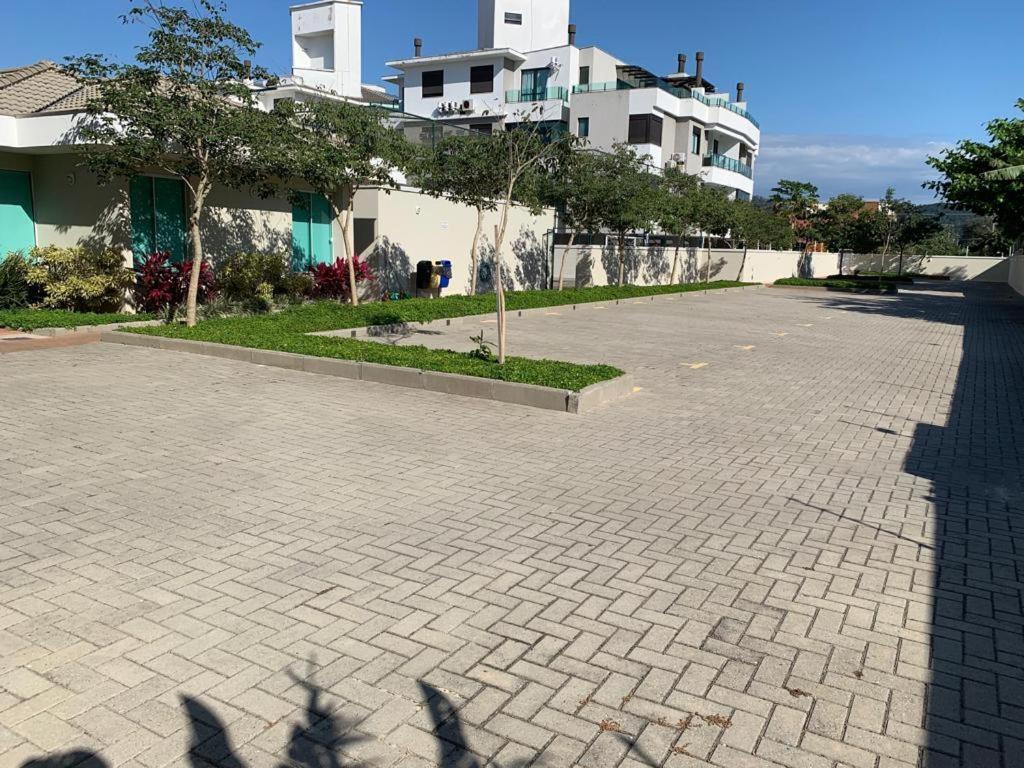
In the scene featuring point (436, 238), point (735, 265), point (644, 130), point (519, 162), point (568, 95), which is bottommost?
point (735, 265)

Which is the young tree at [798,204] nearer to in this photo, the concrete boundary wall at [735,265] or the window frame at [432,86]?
the concrete boundary wall at [735,265]

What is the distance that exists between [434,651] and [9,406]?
707cm

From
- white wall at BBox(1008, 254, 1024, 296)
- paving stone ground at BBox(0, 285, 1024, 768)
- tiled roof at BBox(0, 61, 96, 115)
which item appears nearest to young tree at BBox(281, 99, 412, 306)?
tiled roof at BBox(0, 61, 96, 115)

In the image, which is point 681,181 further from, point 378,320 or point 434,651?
point 434,651

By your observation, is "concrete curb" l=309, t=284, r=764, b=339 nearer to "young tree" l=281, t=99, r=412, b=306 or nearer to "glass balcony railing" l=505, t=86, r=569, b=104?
"young tree" l=281, t=99, r=412, b=306

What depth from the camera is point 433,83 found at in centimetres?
5834

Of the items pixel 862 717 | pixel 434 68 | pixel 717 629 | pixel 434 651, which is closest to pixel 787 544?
pixel 717 629

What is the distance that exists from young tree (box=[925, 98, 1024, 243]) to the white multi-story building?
28545 millimetres

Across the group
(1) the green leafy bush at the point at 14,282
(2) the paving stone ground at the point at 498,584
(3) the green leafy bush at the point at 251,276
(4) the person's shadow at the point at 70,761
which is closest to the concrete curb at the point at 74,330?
(1) the green leafy bush at the point at 14,282

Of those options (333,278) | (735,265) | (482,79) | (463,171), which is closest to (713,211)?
(735,265)

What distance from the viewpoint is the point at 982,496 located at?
6645 millimetres

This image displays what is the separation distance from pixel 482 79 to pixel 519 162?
48.0 meters

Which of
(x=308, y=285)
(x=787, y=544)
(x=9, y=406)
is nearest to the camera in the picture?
(x=787, y=544)

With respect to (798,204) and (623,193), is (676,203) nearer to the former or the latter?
(623,193)
